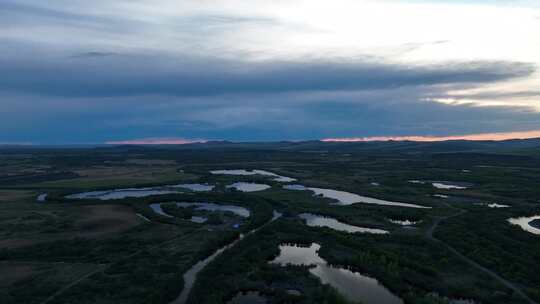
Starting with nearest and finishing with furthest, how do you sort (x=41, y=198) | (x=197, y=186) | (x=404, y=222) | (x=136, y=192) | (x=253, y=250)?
(x=253, y=250)
(x=404, y=222)
(x=41, y=198)
(x=136, y=192)
(x=197, y=186)

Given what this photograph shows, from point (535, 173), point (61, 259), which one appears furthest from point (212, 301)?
point (535, 173)

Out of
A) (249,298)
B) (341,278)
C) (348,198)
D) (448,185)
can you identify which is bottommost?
(249,298)

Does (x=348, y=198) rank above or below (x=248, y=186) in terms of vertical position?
below

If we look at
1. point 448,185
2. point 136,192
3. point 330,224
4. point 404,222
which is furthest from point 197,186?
point 448,185

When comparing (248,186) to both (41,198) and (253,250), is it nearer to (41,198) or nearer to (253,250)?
(41,198)

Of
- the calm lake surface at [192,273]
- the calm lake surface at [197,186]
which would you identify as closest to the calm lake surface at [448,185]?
the calm lake surface at [197,186]

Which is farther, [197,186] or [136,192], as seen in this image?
[197,186]

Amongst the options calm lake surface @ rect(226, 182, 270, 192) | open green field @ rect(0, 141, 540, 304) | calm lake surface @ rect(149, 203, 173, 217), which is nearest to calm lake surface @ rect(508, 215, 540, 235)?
open green field @ rect(0, 141, 540, 304)

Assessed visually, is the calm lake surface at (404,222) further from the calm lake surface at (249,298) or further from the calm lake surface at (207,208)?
the calm lake surface at (249,298)

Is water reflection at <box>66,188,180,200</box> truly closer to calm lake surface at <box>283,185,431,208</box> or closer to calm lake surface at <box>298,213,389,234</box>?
calm lake surface at <box>283,185,431,208</box>

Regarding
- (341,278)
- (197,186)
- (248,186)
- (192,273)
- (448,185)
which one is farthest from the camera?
(448,185)
